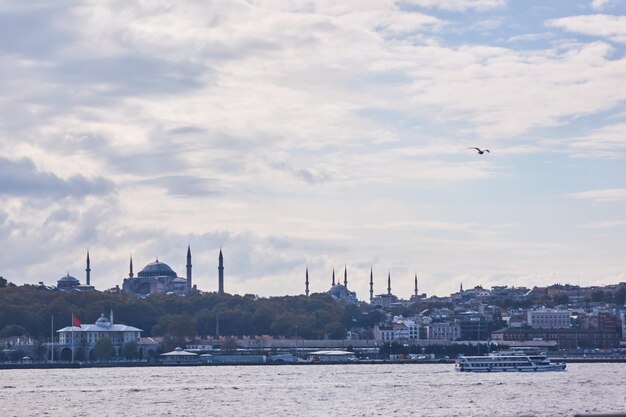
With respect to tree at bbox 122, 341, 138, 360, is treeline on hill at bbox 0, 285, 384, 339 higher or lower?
higher

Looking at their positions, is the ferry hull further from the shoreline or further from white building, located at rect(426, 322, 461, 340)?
white building, located at rect(426, 322, 461, 340)

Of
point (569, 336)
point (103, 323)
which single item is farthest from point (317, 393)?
point (569, 336)

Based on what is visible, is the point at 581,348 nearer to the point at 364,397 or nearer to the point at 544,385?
the point at 544,385

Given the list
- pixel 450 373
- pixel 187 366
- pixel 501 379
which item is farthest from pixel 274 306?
pixel 501 379

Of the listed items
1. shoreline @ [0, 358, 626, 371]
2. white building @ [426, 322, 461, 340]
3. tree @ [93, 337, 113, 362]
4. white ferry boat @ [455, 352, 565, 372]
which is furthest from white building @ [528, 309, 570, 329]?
white ferry boat @ [455, 352, 565, 372]

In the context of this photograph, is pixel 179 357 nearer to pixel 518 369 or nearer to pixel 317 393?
pixel 518 369
